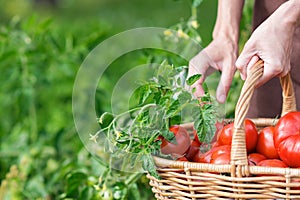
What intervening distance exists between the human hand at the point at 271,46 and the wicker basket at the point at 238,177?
0.10ft

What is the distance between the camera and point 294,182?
5.45 ft

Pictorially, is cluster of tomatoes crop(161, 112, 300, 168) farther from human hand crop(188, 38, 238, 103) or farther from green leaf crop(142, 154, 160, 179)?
human hand crop(188, 38, 238, 103)

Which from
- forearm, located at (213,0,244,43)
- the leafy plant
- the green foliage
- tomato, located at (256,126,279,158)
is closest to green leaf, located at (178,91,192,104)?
the leafy plant

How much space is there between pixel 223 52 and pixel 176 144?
0.46 m

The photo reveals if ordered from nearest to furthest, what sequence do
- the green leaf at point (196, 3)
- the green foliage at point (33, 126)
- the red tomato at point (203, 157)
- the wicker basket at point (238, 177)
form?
the wicker basket at point (238, 177) → the red tomato at point (203, 157) → the green leaf at point (196, 3) → the green foliage at point (33, 126)

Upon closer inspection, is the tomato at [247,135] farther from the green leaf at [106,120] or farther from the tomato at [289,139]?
the green leaf at [106,120]

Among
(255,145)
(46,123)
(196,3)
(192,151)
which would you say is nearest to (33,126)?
(46,123)

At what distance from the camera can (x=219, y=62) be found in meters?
2.19

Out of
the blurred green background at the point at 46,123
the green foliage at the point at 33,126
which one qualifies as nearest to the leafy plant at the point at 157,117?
the blurred green background at the point at 46,123

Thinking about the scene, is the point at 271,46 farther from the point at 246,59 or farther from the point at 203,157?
the point at 203,157

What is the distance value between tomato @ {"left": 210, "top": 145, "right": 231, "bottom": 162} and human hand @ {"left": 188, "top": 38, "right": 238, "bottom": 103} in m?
0.25

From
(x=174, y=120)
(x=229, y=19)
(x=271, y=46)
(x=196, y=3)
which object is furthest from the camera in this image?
(x=196, y=3)

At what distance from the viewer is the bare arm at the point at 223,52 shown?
2111 millimetres

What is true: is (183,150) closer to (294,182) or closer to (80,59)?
(294,182)
